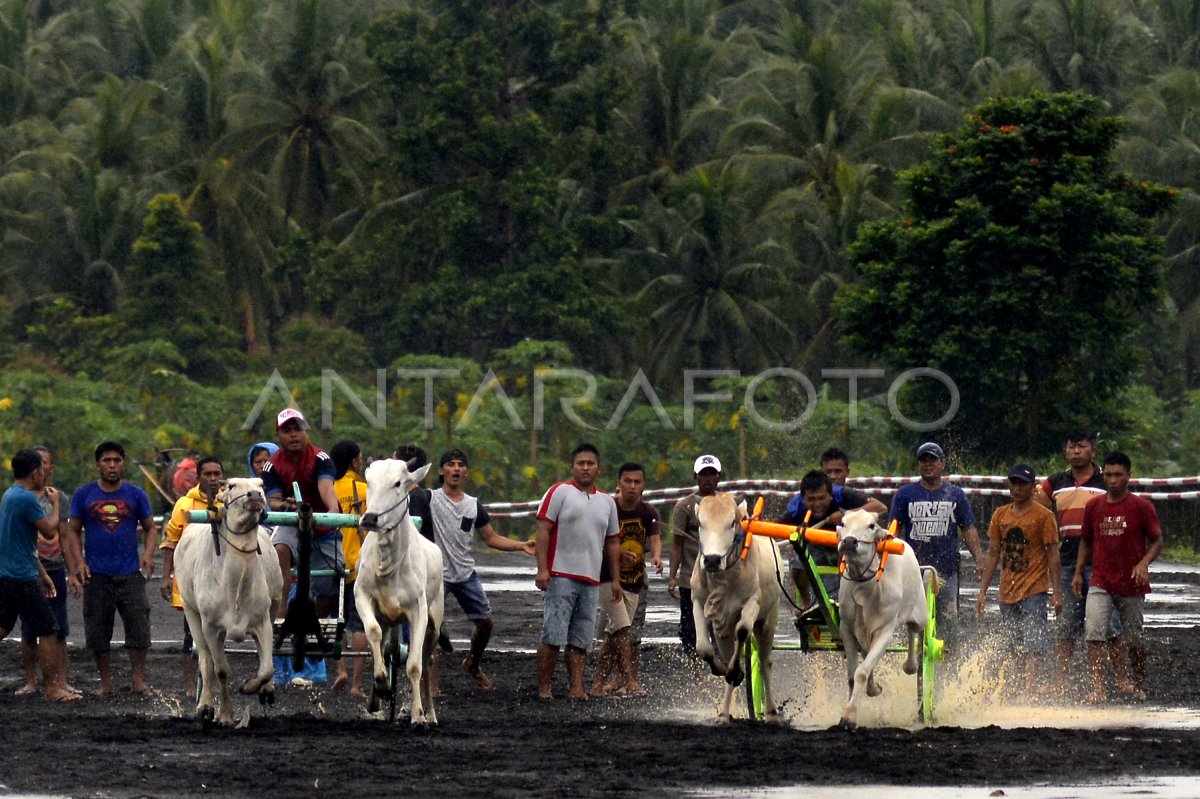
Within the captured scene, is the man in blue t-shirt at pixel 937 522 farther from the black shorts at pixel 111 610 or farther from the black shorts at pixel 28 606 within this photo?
the black shorts at pixel 28 606

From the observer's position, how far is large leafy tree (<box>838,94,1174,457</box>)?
3262cm

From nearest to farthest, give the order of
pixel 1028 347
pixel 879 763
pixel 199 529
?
1. pixel 879 763
2. pixel 199 529
3. pixel 1028 347

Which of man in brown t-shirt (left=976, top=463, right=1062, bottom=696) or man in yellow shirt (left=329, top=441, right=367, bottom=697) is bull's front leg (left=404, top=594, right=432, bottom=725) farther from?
man in brown t-shirt (left=976, top=463, right=1062, bottom=696)

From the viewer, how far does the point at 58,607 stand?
15469 millimetres

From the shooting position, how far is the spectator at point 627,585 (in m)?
15.0

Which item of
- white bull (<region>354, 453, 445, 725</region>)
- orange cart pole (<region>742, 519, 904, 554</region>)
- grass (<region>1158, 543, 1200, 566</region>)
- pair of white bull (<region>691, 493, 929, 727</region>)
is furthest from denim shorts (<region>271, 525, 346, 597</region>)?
grass (<region>1158, 543, 1200, 566</region>)

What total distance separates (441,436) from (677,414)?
4859 millimetres

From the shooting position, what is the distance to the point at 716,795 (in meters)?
9.85

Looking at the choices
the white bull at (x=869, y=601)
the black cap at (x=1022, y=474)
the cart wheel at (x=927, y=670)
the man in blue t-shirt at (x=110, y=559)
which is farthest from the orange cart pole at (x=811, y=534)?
the man in blue t-shirt at (x=110, y=559)

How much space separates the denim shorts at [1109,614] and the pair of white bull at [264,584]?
494cm

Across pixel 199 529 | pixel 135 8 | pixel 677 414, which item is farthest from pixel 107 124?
pixel 199 529

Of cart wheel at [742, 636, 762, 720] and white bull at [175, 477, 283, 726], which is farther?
cart wheel at [742, 636, 762, 720]

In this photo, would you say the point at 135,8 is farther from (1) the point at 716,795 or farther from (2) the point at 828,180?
(1) the point at 716,795

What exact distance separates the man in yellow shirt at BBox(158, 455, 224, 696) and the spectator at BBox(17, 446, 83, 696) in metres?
0.73
